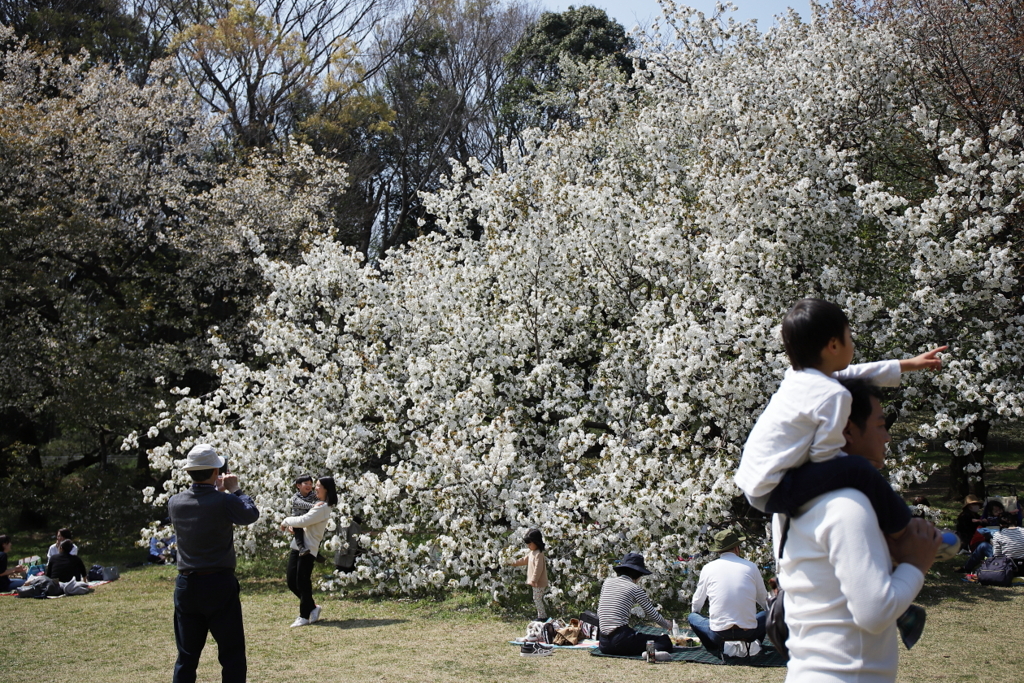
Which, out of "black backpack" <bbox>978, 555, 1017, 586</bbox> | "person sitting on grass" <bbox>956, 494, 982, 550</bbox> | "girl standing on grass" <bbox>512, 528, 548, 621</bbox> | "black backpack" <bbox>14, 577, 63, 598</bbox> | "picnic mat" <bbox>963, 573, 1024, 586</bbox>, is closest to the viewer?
"girl standing on grass" <bbox>512, 528, 548, 621</bbox>

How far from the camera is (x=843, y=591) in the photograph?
1831 mm

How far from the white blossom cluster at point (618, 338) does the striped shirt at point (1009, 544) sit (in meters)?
1.50

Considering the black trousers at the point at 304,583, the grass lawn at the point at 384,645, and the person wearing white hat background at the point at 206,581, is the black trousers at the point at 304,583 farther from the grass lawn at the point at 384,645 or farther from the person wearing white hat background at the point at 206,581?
the person wearing white hat background at the point at 206,581

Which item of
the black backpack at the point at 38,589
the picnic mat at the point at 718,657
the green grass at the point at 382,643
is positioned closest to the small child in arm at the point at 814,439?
the green grass at the point at 382,643

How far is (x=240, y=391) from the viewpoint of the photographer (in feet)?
35.3

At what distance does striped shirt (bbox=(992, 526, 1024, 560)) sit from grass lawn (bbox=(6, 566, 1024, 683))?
54cm

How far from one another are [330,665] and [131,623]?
10.9ft

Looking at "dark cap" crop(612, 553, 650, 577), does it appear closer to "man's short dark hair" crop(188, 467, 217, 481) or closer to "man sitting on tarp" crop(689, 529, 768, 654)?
"man sitting on tarp" crop(689, 529, 768, 654)

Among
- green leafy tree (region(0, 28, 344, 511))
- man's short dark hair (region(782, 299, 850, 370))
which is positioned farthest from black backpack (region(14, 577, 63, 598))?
man's short dark hair (region(782, 299, 850, 370))

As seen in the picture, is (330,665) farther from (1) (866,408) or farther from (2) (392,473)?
(1) (866,408)

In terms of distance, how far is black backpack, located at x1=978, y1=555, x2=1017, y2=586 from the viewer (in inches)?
361

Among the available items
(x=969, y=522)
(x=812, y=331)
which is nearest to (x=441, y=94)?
(x=969, y=522)

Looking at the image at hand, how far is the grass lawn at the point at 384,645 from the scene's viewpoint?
19.9 ft

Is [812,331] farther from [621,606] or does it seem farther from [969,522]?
[969,522]
